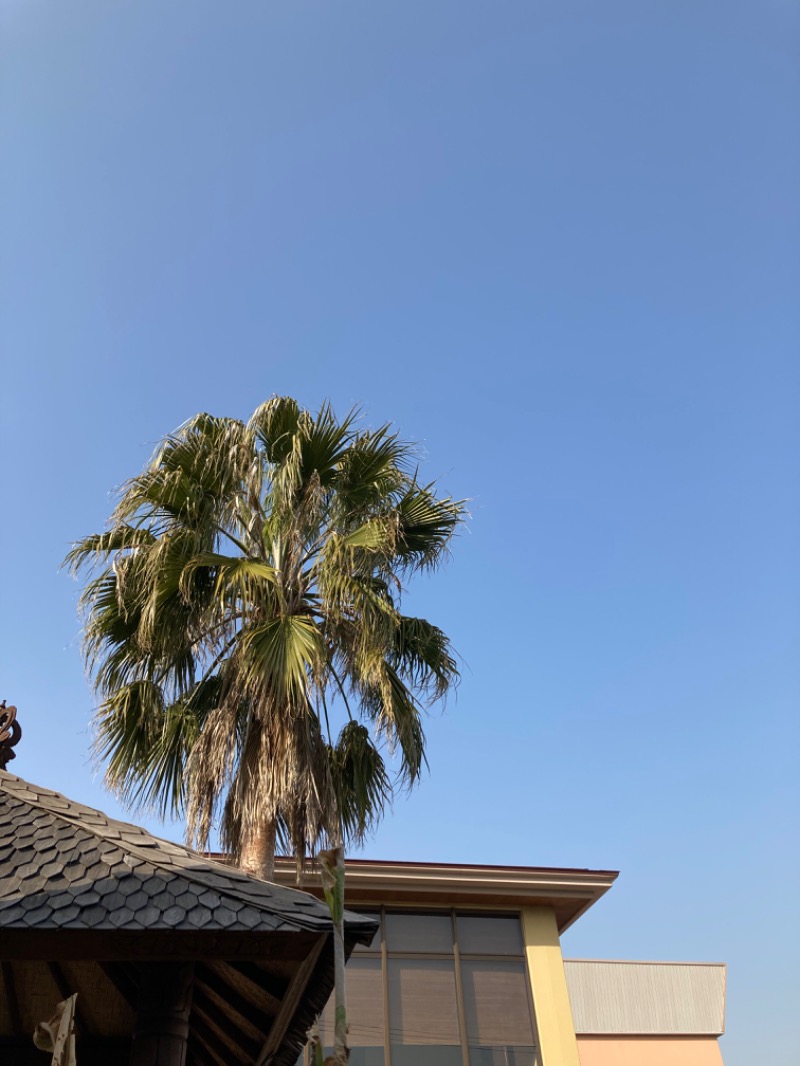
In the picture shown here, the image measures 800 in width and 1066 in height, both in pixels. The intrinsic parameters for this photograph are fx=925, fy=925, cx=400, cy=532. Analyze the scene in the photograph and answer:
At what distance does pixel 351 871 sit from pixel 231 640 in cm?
443

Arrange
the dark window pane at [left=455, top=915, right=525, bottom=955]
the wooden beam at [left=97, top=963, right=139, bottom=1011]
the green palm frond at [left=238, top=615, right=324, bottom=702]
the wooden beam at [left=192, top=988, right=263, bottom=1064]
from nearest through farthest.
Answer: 1. the wooden beam at [left=97, top=963, right=139, bottom=1011]
2. the wooden beam at [left=192, top=988, right=263, bottom=1064]
3. the green palm frond at [left=238, top=615, right=324, bottom=702]
4. the dark window pane at [left=455, top=915, right=525, bottom=955]

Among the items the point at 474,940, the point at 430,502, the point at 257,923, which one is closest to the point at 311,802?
the point at 430,502

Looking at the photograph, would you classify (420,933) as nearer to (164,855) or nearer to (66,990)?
(66,990)

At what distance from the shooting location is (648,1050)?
610 inches

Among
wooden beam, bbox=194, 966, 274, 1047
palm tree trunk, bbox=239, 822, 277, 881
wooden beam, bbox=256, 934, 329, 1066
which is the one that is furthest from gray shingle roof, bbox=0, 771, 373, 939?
palm tree trunk, bbox=239, 822, 277, 881

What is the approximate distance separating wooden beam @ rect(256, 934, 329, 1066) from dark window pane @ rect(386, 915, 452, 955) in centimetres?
706

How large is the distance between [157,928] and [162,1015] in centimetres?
54

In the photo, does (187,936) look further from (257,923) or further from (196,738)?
(196,738)

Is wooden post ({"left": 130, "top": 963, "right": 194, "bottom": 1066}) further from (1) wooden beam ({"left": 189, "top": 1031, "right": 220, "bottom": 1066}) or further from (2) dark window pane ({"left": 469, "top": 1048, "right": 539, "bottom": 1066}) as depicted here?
(2) dark window pane ({"left": 469, "top": 1048, "right": 539, "bottom": 1066})

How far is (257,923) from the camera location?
12.6ft

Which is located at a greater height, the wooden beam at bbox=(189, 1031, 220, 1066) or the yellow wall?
the yellow wall

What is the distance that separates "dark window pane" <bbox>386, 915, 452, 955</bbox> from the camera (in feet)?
39.5

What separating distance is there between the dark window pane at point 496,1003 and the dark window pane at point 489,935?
0.14 metres

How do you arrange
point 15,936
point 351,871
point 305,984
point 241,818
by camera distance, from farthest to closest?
1. point 351,871
2. point 241,818
3. point 305,984
4. point 15,936
